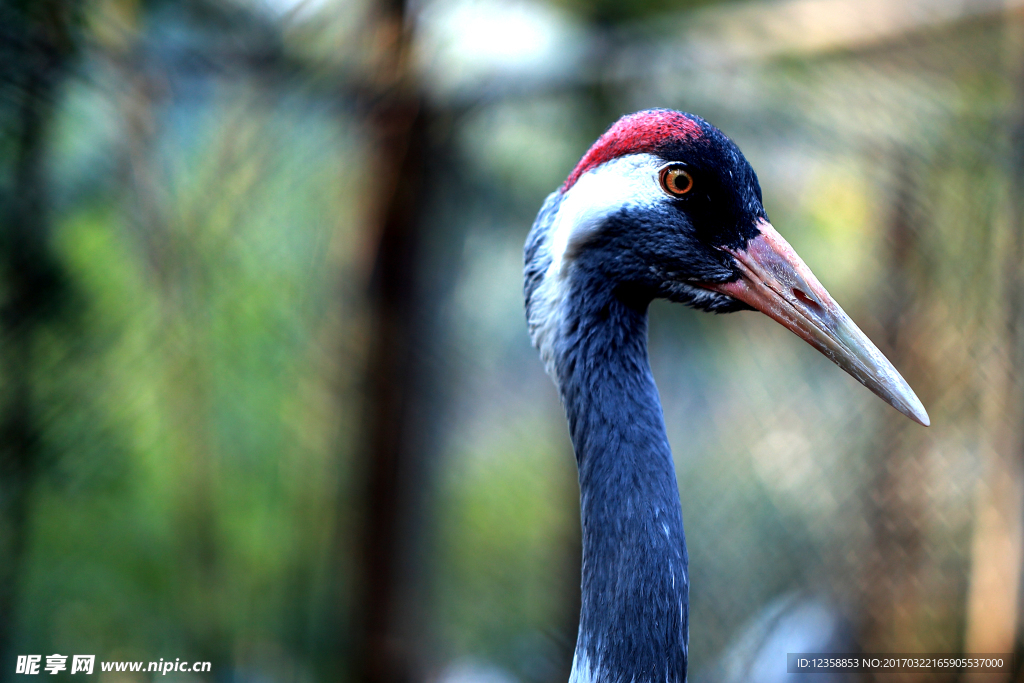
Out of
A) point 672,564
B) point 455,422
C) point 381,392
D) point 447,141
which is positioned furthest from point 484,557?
point 672,564

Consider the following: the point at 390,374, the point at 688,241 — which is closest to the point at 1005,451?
the point at 688,241

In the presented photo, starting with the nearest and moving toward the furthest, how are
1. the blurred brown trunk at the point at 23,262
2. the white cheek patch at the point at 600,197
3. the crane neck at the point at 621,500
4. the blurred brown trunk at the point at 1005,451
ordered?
the crane neck at the point at 621,500 < the white cheek patch at the point at 600,197 < the blurred brown trunk at the point at 23,262 < the blurred brown trunk at the point at 1005,451

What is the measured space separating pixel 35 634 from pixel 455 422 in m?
2.20

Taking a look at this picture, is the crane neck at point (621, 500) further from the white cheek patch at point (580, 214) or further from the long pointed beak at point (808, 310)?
the long pointed beak at point (808, 310)

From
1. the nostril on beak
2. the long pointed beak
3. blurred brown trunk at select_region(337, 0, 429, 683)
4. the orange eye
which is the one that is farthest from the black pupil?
blurred brown trunk at select_region(337, 0, 429, 683)

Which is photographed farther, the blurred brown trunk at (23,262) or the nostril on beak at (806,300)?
the blurred brown trunk at (23,262)

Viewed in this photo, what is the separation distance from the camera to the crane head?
1.29 metres

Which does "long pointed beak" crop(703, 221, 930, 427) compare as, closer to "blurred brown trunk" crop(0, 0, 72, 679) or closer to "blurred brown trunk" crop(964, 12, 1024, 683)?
"blurred brown trunk" crop(964, 12, 1024, 683)

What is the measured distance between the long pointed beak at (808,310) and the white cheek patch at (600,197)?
208mm

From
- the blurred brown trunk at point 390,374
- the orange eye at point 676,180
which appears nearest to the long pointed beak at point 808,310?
the orange eye at point 676,180

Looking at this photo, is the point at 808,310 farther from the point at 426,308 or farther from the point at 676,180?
the point at 426,308

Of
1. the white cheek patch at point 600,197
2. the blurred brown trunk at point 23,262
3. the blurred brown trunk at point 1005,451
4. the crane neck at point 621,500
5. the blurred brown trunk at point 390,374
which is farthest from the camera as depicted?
the blurred brown trunk at point 1005,451

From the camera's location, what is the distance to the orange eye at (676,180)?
1329 mm

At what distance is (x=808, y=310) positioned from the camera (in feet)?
4.25
